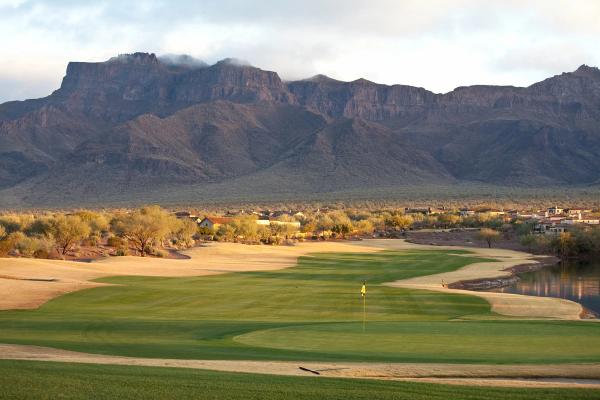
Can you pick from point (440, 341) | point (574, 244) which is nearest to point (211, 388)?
point (440, 341)

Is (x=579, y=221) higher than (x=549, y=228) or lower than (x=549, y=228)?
higher

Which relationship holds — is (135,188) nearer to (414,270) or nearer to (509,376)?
(414,270)

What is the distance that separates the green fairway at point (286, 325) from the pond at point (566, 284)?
32.5ft

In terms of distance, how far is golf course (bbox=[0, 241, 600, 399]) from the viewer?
595 inches

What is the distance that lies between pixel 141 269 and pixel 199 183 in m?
116

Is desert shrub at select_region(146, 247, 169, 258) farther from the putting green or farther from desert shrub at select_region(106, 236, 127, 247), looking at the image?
the putting green

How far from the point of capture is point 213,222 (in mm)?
101562

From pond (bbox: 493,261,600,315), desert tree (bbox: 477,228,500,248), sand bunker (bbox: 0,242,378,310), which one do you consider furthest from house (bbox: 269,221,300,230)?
pond (bbox: 493,261,600,315)

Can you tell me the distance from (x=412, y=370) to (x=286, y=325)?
10891 millimetres

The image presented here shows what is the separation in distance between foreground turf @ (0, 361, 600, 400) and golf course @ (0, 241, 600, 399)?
0.04 m

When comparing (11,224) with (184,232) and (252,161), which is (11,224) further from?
(252,161)

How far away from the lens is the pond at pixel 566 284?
47625 mm

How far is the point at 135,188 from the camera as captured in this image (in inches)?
6427

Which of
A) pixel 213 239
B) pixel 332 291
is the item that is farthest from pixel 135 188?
pixel 332 291
